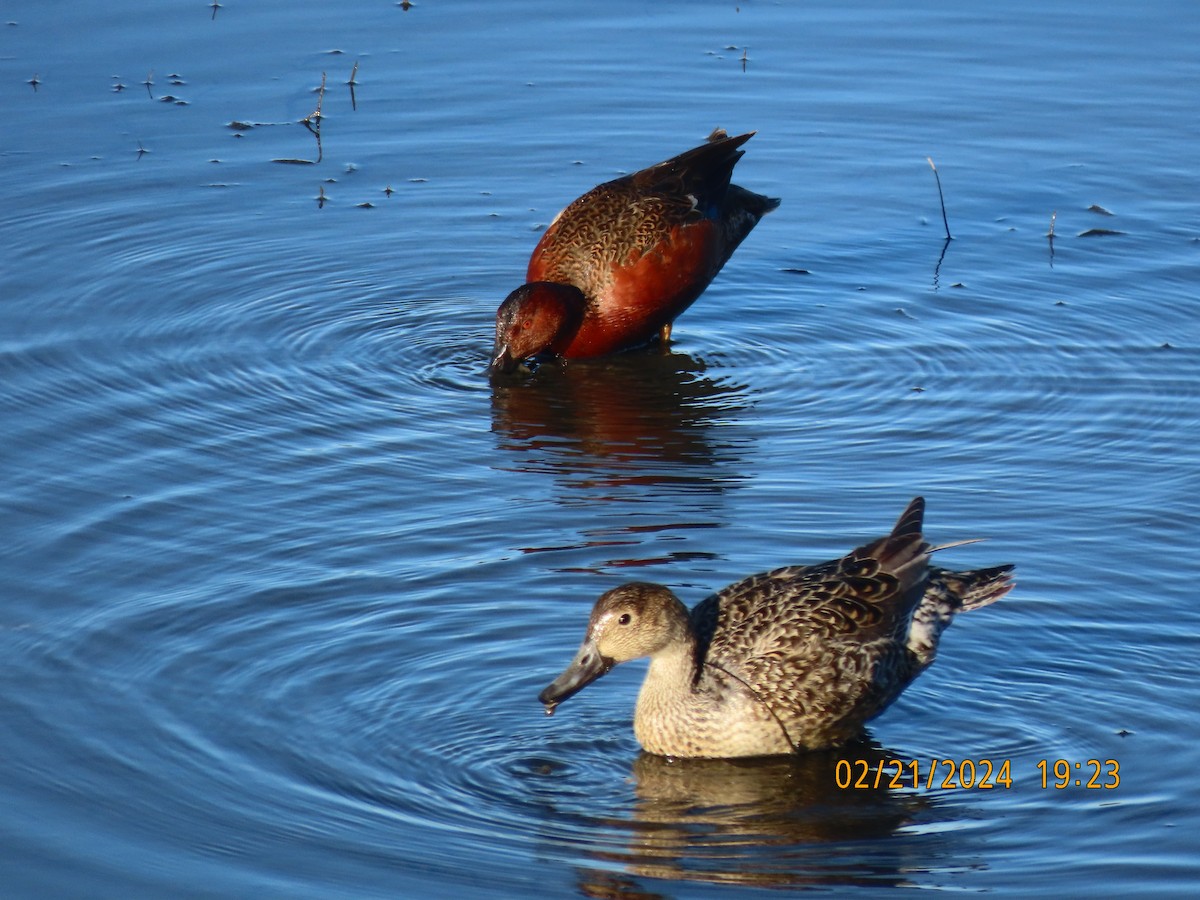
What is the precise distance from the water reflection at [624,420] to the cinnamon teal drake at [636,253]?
7.8 inches

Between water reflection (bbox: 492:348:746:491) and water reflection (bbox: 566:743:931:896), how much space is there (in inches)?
89.3

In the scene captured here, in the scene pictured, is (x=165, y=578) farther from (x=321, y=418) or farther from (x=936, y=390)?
(x=936, y=390)

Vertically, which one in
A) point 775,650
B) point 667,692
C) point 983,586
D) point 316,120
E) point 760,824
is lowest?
point 760,824

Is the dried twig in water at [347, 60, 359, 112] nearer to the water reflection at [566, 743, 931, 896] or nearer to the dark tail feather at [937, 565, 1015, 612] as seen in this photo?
the dark tail feather at [937, 565, 1015, 612]

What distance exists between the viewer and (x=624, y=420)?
31.7 ft

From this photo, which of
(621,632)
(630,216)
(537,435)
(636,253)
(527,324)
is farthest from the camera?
(630,216)

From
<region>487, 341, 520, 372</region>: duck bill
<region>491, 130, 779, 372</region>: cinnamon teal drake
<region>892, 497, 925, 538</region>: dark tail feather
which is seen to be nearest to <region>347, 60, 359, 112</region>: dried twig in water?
<region>491, 130, 779, 372</region>: cinnamon teal drake

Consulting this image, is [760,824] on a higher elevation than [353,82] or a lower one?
lower

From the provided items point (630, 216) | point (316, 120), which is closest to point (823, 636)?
point (630, 216)

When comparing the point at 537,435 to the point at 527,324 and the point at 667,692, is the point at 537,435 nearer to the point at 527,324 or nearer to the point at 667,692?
the point at 527,324

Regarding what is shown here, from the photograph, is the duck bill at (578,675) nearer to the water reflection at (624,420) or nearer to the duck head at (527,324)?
the water reflection at (624,420)

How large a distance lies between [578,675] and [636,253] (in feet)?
14.5

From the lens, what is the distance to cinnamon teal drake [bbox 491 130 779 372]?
1060 cm

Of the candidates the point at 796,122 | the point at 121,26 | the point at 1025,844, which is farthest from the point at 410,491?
the point at 121,26
